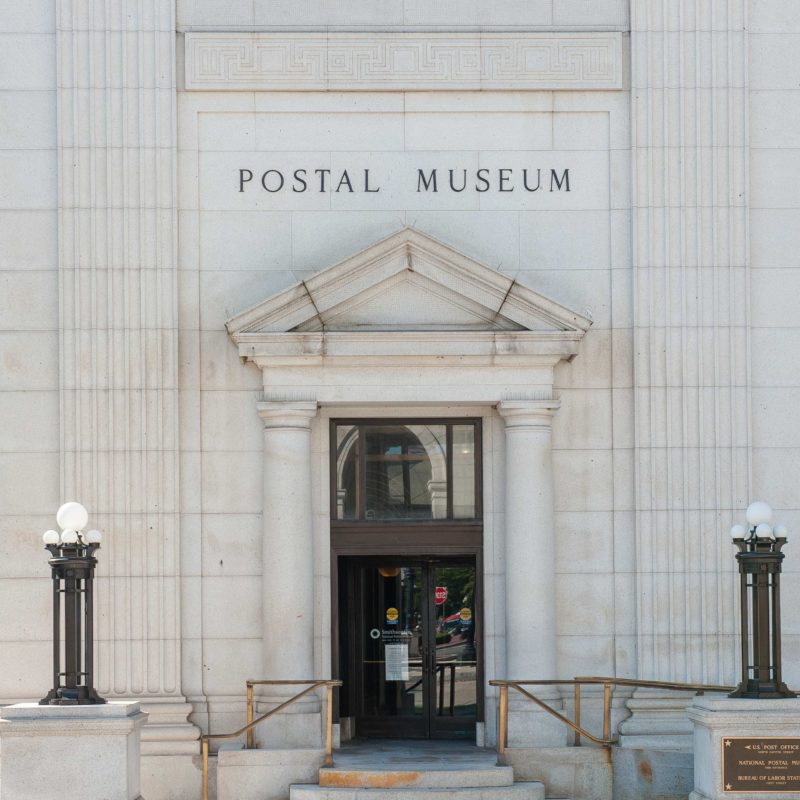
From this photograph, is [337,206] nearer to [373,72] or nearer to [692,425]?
[373,72]

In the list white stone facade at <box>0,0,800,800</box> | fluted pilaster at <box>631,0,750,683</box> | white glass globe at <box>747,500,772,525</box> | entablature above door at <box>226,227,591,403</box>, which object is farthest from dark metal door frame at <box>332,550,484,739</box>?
white glass globe at <box>747,500,772,525</box>

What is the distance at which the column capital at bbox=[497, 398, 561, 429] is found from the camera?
685 inches

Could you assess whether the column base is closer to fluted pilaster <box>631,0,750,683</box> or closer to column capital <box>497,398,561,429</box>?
fluted pilaster <box>631,0,750,683</box>

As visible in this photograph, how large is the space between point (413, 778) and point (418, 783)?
0.07m

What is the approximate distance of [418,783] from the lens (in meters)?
15.8

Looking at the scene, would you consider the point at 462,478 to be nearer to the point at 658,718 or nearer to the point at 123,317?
the point at 658,718

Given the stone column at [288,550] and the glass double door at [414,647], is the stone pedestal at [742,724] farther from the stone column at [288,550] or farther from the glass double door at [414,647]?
the stone column at [288,550]

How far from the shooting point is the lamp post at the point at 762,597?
14.9 meters

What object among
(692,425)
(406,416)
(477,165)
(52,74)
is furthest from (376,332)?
(52,74)

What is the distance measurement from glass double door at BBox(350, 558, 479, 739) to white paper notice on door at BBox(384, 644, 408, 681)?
12 millimetres

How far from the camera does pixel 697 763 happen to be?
15.4 meters

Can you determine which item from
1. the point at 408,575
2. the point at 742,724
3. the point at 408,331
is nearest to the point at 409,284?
the point at 408,331

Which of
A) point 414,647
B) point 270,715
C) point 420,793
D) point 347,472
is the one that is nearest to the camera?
point 420,793

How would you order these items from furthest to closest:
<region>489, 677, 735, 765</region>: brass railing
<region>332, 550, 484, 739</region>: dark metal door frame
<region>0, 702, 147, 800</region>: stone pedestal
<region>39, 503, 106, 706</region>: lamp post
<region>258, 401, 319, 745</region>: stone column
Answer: <region>332, 550, 484, 739</region>: dark metal door frame → <region>258, 401, 319, 745</region>: stone column → <region>489, 677, 735, 765</region>: brass railing → <region>39, 503, 106, 706</region>: lamp post → <region>0, 702, 147, 800</region>: stone pedestal
